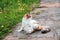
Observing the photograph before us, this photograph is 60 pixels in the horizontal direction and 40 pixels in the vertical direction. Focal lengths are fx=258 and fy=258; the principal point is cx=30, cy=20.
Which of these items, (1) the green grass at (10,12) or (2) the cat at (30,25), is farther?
(1) the green grass at (10,12)

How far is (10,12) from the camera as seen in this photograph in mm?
8312

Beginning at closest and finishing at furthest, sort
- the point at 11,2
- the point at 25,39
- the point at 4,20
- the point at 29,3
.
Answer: the point at 25,39, the point at 4,20, the point at 11,2, the point at 29,3

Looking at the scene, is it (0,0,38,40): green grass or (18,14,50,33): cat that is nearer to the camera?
(18,14,50,33): cat

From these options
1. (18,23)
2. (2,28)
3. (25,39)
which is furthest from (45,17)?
(25,39)

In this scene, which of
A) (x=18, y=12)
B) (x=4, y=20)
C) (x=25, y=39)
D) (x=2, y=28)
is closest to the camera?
(x=25, y=39)

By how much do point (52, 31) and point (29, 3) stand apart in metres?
4.85

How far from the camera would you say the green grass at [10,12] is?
656 centimetres

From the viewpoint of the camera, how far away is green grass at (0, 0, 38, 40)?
6.56 meters

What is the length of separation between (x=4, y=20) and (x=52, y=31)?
167 cm

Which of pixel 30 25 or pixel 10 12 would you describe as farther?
pixel 10 12

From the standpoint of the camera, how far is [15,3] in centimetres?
978

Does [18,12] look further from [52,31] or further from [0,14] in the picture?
[52,31]

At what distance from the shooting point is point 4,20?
23.2ft

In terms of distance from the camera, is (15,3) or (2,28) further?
(15,3)
